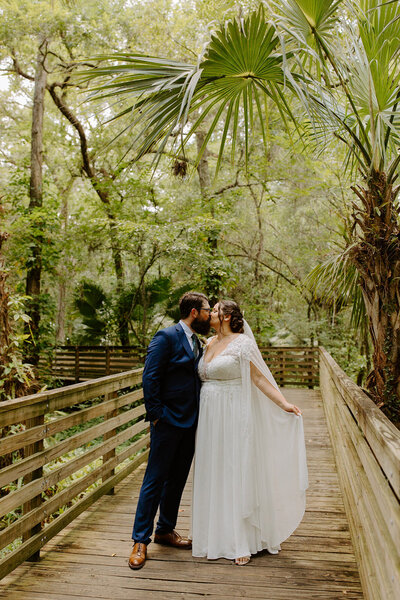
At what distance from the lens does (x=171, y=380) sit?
3.24 metres

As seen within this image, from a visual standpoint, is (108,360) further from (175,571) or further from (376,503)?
(376,503)

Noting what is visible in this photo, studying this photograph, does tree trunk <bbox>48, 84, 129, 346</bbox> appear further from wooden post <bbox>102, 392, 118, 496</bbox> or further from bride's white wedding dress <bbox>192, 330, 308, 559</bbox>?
bride's white wedding dress <bbox>192, 330, 308, 559</bbox>

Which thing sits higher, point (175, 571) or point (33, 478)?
point (33, 478)

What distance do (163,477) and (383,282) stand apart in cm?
226

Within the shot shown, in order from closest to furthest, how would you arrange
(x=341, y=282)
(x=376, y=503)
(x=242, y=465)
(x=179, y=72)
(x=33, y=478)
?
(x=376, y=503)
(x=33, y=478)
(x=242, y=465)
(x=179, y=72)
(x=341, y=282)

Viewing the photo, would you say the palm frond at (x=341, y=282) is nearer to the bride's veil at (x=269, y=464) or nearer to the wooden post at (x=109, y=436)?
the bride's veil at (x=269, y=464)

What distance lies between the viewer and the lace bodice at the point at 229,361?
10.7 ft

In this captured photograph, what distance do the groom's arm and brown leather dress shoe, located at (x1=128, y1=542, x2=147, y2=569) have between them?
835 millimetres

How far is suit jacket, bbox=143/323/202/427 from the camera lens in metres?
3.12

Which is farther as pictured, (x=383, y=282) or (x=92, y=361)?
(x=92, y=361)

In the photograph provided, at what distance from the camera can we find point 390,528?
5.86 ft

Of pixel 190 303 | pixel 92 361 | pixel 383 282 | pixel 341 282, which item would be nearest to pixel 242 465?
pixel 190 303

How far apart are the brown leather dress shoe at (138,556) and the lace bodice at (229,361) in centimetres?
121

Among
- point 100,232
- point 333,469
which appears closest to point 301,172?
point 100,232
